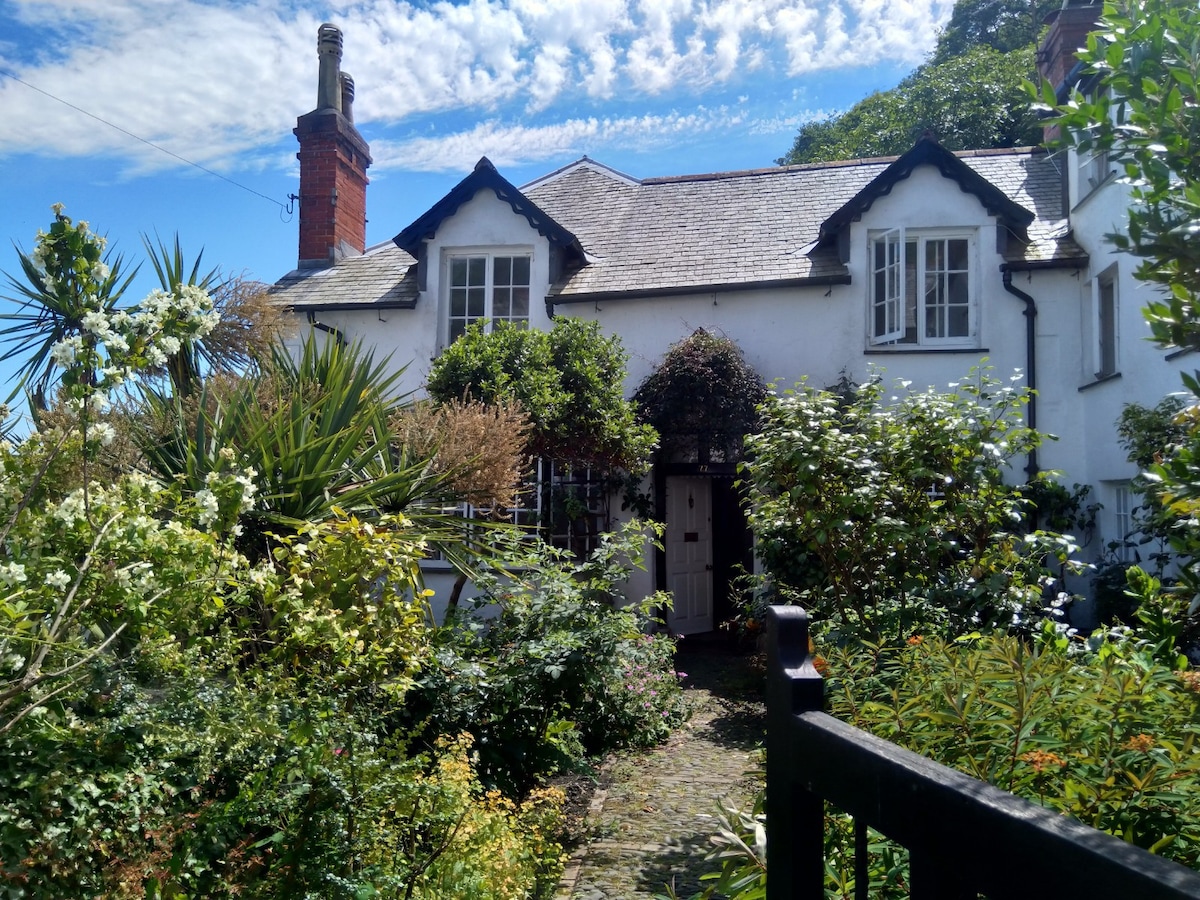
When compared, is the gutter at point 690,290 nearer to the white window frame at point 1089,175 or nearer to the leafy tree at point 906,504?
the white window frame at point 1089,175

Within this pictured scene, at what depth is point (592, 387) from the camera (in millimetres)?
10609

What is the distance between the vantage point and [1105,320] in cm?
1124

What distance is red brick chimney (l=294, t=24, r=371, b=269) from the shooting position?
46.0 ft

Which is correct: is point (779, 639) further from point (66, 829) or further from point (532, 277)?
point (532, 277)

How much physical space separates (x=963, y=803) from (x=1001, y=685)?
1.84 meters

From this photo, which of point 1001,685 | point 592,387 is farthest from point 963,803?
point 592,387

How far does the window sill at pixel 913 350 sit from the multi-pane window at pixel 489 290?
4621 millimetres

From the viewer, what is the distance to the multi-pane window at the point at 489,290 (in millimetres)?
13094

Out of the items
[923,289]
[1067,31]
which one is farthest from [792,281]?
[1067,31]

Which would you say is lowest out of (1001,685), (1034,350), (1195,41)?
(1001,685)

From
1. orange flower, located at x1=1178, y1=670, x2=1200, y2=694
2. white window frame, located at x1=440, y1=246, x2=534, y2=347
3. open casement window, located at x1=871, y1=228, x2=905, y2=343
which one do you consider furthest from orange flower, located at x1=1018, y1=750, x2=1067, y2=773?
white window frame, located at x1=440, y1=246, x2=534, y2=347

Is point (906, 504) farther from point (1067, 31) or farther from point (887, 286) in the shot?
point (1067, 31)

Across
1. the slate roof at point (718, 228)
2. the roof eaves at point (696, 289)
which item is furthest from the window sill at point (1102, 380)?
the roof eaves at point (696, 289)

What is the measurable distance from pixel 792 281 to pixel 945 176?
2319mm
